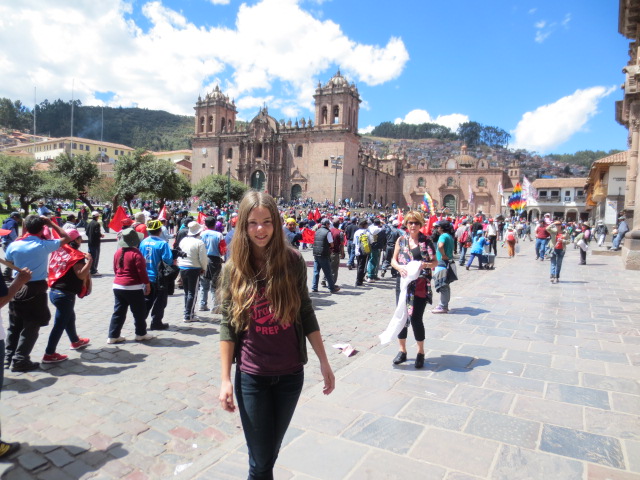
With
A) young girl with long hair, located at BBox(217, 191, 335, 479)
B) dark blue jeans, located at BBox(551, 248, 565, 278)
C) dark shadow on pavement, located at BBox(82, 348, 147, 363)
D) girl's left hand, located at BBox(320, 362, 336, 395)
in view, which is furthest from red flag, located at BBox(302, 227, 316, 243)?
young girl with long hair, located at BBox(217, 191, 335, 479)

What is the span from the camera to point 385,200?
226ft

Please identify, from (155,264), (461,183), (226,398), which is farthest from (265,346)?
(461,183)

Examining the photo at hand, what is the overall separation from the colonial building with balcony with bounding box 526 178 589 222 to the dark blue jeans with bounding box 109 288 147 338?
195 ft

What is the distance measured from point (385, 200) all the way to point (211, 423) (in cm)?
6684

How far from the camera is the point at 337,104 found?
52281mm

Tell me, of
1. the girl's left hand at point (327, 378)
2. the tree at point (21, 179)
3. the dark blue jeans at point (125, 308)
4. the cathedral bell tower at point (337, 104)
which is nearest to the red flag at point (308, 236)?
the dark blue jeans at point (125, 308)

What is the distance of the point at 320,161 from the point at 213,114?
59.5 ft

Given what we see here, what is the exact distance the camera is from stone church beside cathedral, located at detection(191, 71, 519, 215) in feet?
172

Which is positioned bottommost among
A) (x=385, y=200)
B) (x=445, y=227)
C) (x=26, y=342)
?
(x=26, y=342)

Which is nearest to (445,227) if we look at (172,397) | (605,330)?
(605,330)

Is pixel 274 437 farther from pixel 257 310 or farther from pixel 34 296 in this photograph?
pixel 34 296

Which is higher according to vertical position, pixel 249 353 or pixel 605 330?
pixel 249 353

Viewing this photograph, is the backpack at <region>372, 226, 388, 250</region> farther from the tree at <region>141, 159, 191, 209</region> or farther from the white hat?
the tree at <region>141, 159, 191, 209</region>

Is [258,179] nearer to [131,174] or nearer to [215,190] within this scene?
[215,190]
